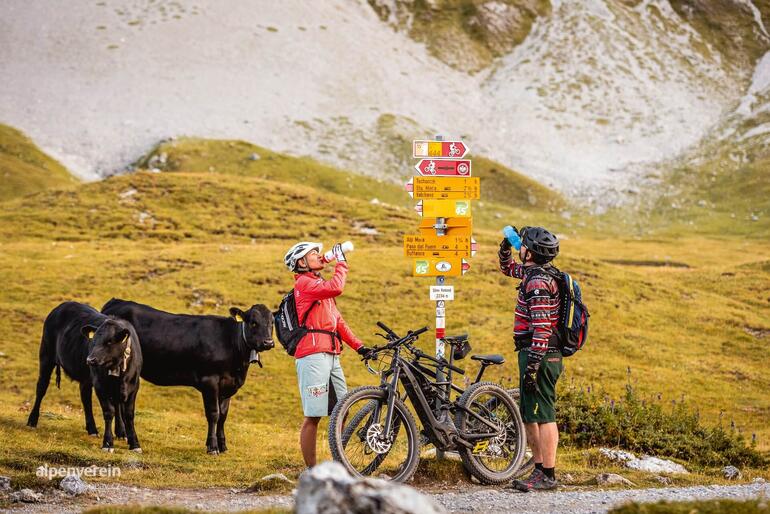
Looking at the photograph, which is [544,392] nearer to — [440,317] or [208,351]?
[440,317]

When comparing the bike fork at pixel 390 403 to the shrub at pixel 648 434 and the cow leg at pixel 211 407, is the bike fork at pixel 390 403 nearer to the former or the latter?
the cow leg at pixel 211 407

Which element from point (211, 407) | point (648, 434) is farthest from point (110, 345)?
point (648, 434)

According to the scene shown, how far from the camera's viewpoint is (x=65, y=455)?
15.1 meters

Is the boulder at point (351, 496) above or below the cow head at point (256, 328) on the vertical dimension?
below

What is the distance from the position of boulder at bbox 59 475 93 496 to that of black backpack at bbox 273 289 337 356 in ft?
12.0

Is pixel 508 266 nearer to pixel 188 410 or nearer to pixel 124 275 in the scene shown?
pixel 188 410

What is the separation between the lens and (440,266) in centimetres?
1594

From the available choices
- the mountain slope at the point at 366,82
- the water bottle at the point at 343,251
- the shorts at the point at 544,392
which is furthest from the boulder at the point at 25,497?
the mountain slope at the point at 366,82

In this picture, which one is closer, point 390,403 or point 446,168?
point 390,403

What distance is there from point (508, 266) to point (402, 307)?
1003 inches

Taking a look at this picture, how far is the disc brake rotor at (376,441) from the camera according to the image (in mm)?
12203

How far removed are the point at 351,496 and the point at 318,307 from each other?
660 cm

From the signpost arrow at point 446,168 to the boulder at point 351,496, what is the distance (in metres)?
9.61

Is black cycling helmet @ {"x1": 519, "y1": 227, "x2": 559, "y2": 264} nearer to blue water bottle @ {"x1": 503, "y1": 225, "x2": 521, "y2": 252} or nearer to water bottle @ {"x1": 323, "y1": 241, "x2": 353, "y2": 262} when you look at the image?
blue water bottle @ {"x1": 503, "y1": 225, "x2": 521, "y2": 252}
